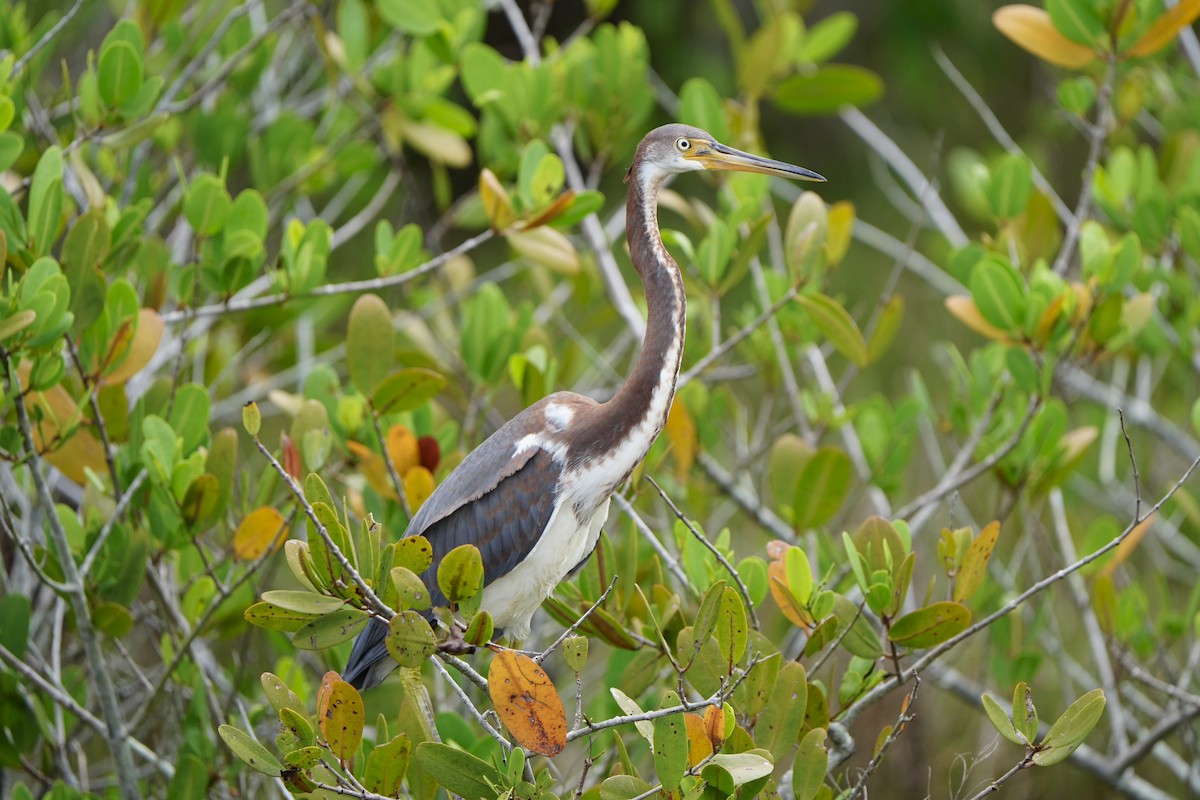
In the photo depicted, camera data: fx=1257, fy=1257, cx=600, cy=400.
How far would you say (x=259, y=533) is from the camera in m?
2.64

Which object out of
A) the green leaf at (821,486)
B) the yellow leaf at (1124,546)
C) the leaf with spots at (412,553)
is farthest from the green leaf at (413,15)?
the yellow leaf at (1124,546)

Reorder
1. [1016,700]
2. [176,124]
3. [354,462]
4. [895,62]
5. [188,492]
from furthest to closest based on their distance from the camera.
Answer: [895,62] → [176,124] → [354,462] → [188,492] → [1016,700]

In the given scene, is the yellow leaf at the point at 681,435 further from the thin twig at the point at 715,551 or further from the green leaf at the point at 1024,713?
the green leaf at the point at 1024,713

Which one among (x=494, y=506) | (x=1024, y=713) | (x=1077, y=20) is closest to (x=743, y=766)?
(x=1024, y=713)

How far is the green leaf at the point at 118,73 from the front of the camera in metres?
2.86

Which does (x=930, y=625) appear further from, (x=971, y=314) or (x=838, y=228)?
(x=838, y=228)

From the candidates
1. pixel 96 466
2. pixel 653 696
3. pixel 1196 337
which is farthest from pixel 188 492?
pixel 1196 337

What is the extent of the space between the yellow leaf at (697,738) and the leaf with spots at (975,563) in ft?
1.98

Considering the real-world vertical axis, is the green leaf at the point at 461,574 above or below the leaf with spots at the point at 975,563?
above

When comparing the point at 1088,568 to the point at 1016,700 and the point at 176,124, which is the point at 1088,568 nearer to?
the point at 1016,700

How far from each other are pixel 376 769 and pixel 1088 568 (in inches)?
80.0

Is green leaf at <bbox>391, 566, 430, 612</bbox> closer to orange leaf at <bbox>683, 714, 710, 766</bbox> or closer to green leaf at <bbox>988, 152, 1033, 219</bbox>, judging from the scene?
orange leaf at <bbox>683, 714, 710, 766</bbox>

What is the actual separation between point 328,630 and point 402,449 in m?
0.90

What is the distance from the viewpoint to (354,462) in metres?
3.03
